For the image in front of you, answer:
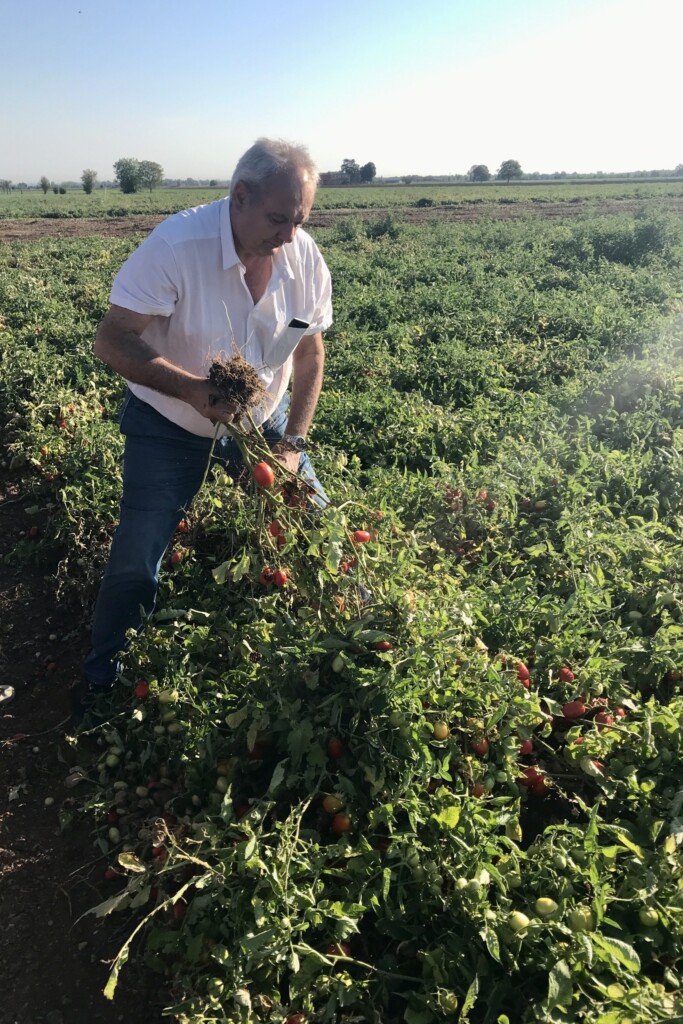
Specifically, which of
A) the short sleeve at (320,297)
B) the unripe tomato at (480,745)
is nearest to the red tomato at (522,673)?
the unripe tomato at (480,745)

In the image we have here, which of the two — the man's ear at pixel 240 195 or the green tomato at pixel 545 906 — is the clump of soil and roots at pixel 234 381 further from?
the green tomato at pixel 545 906

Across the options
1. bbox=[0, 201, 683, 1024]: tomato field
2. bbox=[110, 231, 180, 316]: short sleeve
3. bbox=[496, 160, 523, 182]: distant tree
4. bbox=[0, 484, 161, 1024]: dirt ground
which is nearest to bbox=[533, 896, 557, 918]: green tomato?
bbox=[0, 201, 683, 1024]: tomato field

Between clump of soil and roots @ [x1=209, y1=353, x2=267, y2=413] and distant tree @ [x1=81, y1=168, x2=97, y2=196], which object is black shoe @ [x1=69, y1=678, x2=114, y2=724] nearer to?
clump of soil and roots @ [x1=209, y1=353, x2=267, y2=413]

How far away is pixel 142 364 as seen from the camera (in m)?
2.52

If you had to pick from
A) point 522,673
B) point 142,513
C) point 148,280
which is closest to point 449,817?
point 522,673

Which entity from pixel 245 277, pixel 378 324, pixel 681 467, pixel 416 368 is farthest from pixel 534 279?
pixel 245 277

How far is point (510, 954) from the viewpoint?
1.63m

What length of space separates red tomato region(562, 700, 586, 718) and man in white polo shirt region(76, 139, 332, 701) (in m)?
1.27

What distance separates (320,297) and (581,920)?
8.76 feet

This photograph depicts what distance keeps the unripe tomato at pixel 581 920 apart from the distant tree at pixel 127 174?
80270 millimetres

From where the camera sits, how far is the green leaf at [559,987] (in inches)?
Result: 58.2

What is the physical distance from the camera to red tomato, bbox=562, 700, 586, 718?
2.16 m

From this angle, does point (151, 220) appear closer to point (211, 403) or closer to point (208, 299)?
point (208, 299)

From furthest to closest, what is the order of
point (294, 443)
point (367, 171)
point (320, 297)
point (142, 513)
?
point (367, 171) → point (320, 297) → point (142, 513) → point (294, 443)
